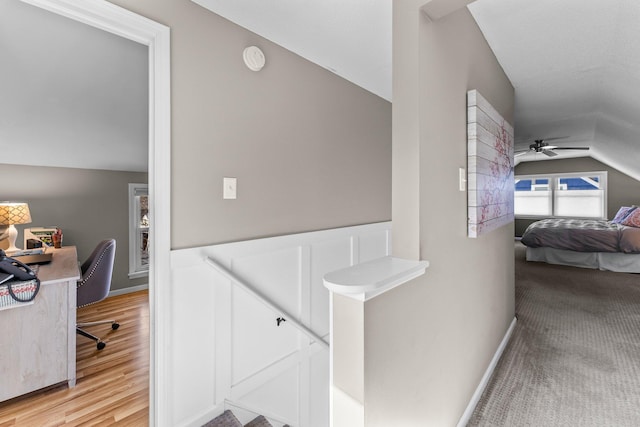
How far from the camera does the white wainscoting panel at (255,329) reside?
145 centimetres

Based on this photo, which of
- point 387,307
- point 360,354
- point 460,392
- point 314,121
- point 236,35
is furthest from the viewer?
point 314,121

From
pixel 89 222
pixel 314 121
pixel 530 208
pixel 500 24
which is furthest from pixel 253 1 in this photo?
pixel 530 208

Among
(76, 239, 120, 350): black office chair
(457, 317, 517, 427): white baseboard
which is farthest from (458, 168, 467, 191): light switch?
(76, 239, 120, 350): black office chair

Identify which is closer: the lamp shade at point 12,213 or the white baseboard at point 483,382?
the white baseboard at point 483,382

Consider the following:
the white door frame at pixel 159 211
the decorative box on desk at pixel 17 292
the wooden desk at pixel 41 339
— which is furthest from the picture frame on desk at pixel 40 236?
the white door frame at pixel 159 211

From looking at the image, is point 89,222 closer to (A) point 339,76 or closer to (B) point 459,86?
(A) point 339,76

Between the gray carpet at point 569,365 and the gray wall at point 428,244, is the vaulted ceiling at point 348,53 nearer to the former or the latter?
the gray wall at point 428,244

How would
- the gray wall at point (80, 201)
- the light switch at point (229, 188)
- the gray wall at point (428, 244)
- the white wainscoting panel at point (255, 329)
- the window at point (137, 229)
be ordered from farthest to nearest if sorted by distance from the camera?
the window at point (137, 229), the gray wall at point (80, 201), the light switch at point (229, 188), the white wainscoting panel at point (255, 329), the gray wall at point (428, 244)

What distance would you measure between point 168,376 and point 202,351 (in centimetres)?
18

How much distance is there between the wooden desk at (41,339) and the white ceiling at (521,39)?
215 centimetres

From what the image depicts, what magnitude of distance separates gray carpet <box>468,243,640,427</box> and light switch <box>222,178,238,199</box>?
5.86 ft

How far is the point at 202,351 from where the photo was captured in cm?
151

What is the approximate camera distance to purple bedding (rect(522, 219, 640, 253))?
4375 mm

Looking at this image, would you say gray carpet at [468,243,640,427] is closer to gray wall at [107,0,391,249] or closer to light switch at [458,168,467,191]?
light switch at [458,168,467,191]
